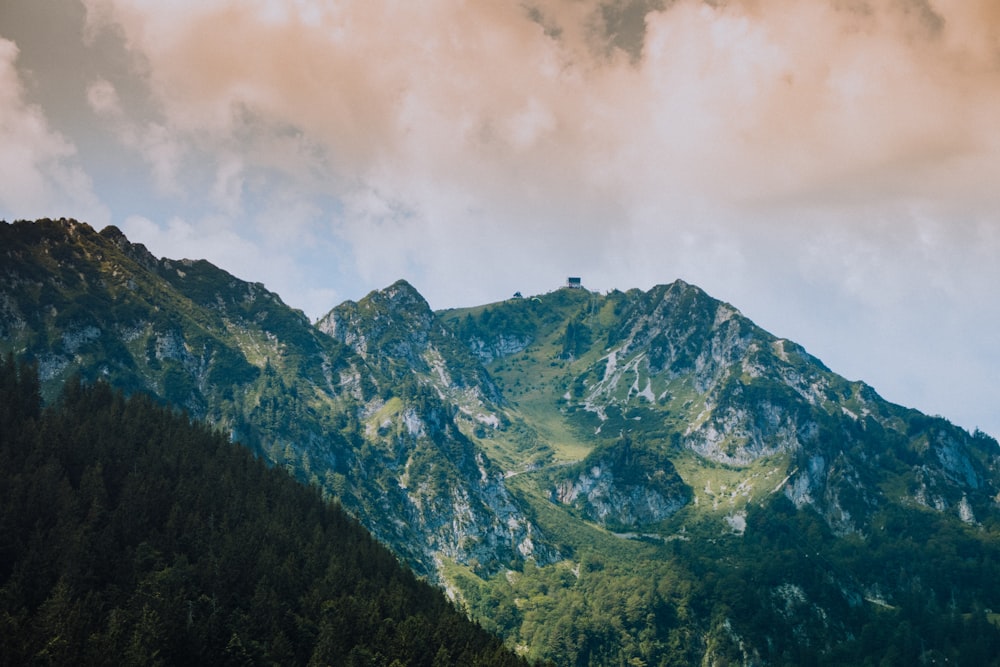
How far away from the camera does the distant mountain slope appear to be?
12450 cm

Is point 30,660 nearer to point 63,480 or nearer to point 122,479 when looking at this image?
point 63,480

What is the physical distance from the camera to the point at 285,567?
575 feet

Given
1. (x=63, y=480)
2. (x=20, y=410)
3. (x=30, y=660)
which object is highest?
(x=20, y=410)

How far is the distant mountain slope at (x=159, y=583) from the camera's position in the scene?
124500 mm

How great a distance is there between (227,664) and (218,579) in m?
31.7

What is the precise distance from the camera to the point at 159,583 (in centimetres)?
14512

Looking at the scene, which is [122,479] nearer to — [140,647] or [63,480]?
[63,480]

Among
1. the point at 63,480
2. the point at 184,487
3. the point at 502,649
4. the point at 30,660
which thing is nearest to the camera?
the point at 30,660

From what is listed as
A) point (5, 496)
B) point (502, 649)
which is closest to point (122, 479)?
point (5, 496)

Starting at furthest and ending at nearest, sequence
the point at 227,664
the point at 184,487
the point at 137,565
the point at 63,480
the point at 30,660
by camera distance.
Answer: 1. the point at 184,487
2. the point at 63,480
3. the point at 137,565
4. the point at 227,664
5. the point at 30,660

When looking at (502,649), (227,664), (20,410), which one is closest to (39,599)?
(227,664)

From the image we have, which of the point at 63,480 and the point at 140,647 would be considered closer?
the point at 140,647

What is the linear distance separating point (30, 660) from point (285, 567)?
231ft

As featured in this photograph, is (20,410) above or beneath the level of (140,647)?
above
